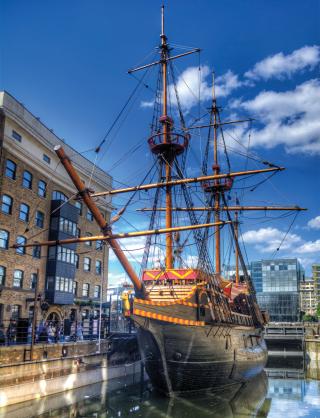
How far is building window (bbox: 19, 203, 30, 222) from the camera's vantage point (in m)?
29.8

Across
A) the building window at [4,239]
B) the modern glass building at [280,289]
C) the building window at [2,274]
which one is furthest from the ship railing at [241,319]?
the modern glass building at [280,289]

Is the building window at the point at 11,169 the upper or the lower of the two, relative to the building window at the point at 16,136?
lower

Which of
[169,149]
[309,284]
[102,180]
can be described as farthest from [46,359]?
[309,284]

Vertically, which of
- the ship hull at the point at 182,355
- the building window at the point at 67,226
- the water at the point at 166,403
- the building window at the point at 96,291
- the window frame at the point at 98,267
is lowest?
the water at the point at 166,403

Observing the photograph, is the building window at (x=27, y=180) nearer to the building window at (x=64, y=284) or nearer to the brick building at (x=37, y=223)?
the brick building at (x=37, y=223)

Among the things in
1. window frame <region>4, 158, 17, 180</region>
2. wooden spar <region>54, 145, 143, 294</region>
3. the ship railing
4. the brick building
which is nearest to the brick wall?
the brick building

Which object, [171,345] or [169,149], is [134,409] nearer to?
[171,345]

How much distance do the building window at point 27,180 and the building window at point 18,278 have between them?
5978 millimetres

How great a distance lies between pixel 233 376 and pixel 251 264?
345 feet

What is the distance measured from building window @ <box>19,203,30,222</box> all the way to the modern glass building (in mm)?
94811

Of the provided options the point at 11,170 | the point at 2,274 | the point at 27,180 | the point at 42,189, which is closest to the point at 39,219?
the point at 42,189

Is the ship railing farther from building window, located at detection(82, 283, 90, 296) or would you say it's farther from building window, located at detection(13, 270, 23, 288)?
building window, located at detection(82, 283, 90, 296)

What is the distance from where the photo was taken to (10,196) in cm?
2862

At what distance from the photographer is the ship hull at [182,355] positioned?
20000 millimetres
